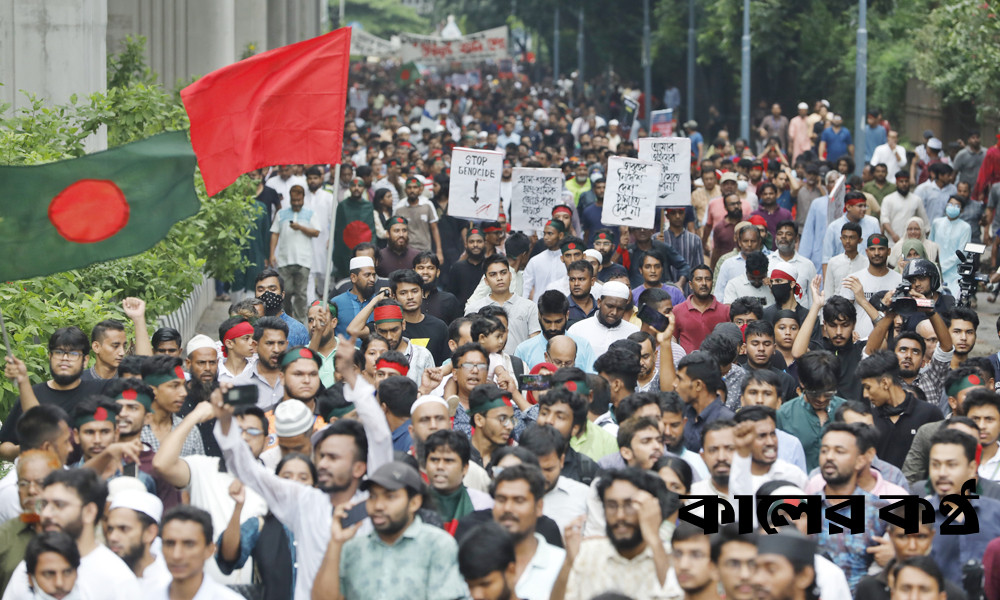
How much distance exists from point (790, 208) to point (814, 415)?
11.3m

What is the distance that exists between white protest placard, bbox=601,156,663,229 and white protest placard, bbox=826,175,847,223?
6.92 ft

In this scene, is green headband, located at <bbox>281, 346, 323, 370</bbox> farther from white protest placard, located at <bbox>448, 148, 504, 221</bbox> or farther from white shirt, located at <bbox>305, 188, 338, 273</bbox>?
white shirt, located at <bbox>305, 188, 338, 273</bbox>

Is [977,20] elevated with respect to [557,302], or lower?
elevated

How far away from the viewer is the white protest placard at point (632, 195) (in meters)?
14.3

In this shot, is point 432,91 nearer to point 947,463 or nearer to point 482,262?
point 482,262

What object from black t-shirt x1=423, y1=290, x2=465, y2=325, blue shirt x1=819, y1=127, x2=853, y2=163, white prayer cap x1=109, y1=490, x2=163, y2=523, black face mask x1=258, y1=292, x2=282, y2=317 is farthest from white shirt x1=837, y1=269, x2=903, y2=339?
blue shirt x1=819, y1=127, x2=853, y2=163

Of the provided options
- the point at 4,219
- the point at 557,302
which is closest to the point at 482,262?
the point at 557,302

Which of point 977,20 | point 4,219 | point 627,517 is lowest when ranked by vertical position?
point 627,517

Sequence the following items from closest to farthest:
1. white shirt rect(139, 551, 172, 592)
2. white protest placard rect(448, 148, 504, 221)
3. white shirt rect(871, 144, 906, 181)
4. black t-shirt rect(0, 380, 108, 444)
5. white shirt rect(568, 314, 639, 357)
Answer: white shirt rect(139, 551, 172, 592) < black t-shirt rect(0, 380, 108, 444) < white shirt rect(568, 314, 639, 357) < white protest placard rect(448, 148, 504, 221) < white shirt rect(871, 144, 906, 181)

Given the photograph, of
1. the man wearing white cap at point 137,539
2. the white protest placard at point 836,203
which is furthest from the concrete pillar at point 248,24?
the man wearing white cap at point 137,539

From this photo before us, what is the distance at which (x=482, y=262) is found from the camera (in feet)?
44.5

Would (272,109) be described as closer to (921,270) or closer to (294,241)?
(921,270)

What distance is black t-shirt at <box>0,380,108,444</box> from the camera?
8.09m

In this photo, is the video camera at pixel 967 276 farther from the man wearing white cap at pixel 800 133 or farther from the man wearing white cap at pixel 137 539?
the man wearing white cap at pixel 800 133
